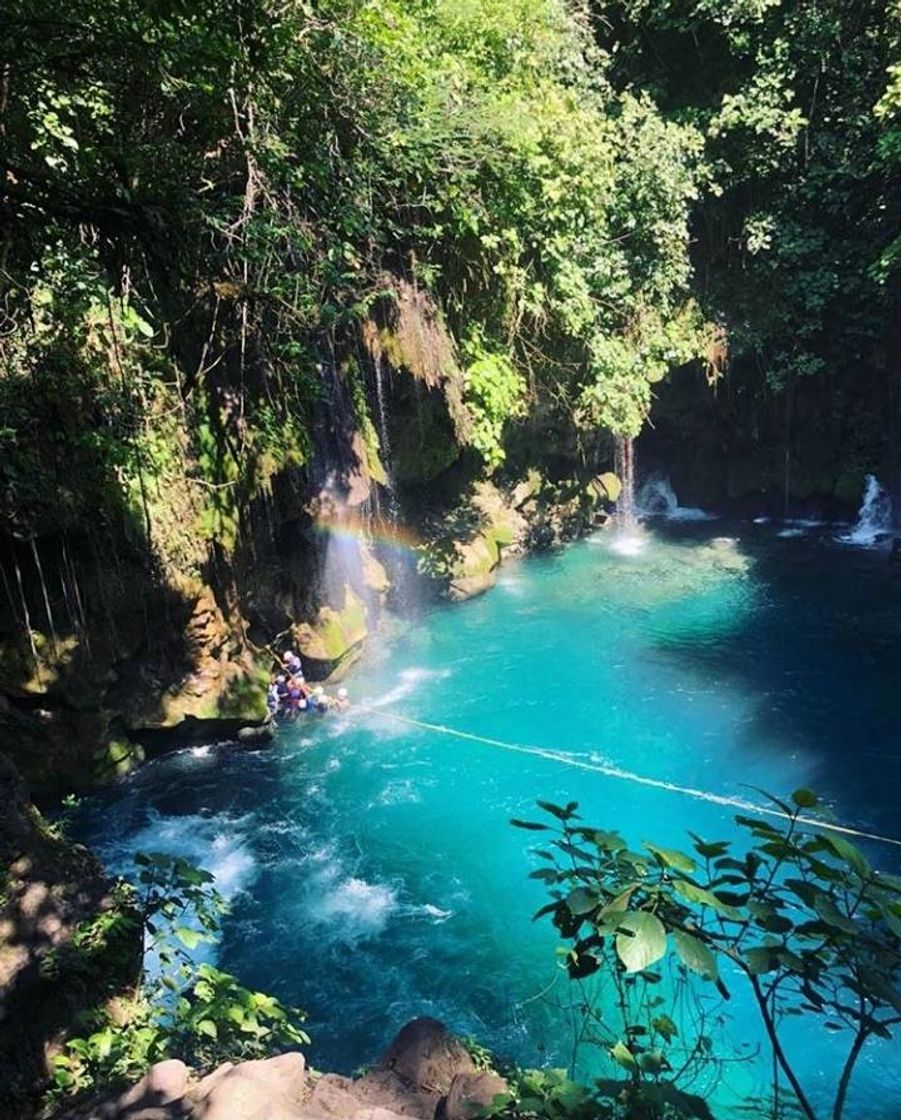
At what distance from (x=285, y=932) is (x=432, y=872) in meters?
1.53

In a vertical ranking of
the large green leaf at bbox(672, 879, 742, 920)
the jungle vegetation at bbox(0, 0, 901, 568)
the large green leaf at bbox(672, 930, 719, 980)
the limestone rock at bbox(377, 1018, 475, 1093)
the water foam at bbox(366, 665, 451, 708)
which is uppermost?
the jungle vegetation at bbox(0, 0, 901, 568)

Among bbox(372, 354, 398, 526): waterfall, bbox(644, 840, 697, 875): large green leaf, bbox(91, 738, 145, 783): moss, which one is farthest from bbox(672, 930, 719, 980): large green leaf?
bbox(372, 354, 398, 526): waterfall

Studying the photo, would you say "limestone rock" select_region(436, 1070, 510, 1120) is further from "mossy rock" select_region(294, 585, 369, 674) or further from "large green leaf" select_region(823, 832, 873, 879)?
"mossy rock" select_region(294, 585, 369, 674)

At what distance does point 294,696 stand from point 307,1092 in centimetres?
776

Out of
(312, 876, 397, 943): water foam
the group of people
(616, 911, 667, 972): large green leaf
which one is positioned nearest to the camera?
(616, 911, 667, 972): large green leaf

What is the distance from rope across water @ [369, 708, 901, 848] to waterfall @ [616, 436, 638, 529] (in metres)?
10.1

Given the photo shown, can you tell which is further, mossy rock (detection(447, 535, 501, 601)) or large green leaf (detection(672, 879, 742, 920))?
mossy rock (detection(447, 535, 501, 601))

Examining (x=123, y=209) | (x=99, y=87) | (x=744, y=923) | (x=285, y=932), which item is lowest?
(x=285, y=932)

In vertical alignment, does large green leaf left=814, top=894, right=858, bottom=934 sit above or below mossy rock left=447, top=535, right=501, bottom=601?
above

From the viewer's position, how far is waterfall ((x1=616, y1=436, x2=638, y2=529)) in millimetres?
19312

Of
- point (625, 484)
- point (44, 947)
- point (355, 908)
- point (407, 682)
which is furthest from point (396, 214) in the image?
point (625, 484)

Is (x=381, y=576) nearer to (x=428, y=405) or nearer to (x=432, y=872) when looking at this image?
(x=428, y=405)

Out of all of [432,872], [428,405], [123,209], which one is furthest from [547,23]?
[432,872]

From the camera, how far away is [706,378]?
18.6 m
